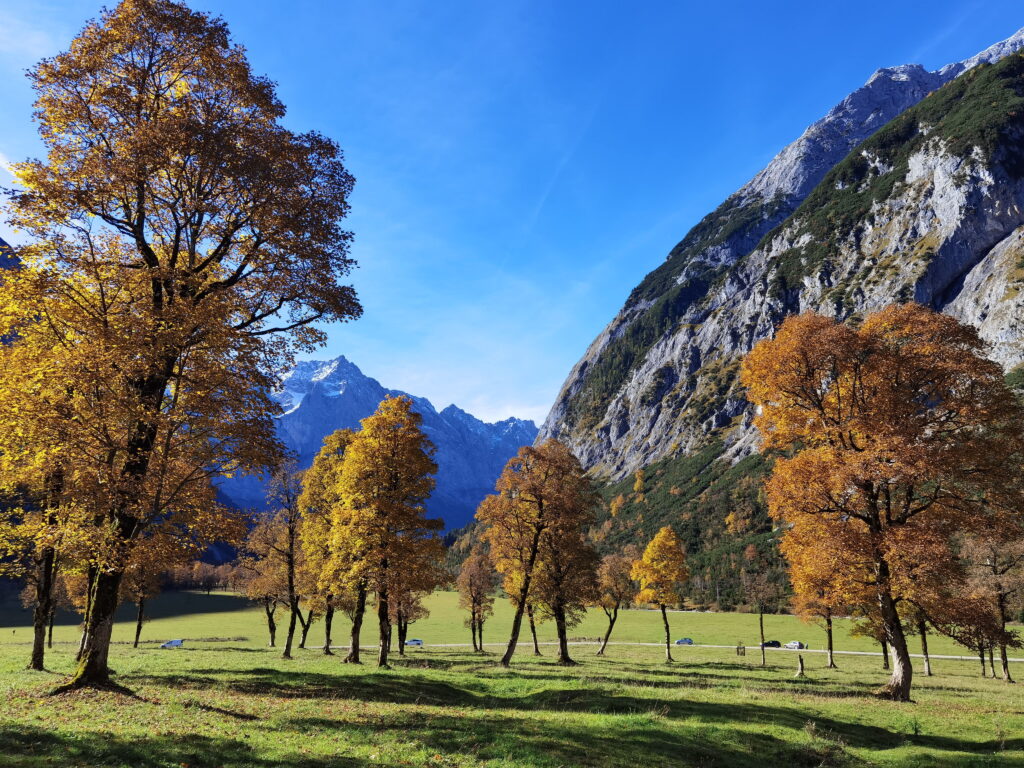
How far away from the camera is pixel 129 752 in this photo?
932cm

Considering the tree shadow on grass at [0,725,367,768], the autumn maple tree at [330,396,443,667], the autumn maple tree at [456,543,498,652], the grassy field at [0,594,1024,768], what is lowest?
the autumn maple tree at [456,543,498,652]

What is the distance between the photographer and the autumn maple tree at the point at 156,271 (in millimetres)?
13805

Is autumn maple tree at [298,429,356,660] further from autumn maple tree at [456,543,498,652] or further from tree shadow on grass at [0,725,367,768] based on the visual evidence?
tree shadow on grass at [0,725,367,768]

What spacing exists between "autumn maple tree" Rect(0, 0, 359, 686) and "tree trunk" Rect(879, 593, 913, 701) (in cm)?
2488

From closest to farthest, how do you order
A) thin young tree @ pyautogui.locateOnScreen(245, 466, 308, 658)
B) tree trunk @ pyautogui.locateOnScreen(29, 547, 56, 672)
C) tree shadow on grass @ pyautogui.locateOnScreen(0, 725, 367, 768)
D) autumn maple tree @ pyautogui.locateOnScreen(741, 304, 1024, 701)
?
tree shadow on grass @ pyautogui.locateOnScreen(0, 725, 367, 768), autumn maple tree @ pyautogui.locateOnScreen(741, 304, 1024, 701), tree trunk @ pyautogui.locateOnScreen(29, 547, 56, 672), thin young tree @ pyautogui.locateOnScreen(245, 466, 308, 658)

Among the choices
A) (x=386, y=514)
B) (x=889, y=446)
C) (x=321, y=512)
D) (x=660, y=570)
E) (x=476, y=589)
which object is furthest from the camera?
(x=476, y=589)

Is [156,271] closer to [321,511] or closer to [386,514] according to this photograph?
[386,514]

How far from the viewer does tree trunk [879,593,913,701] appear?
21562 mm

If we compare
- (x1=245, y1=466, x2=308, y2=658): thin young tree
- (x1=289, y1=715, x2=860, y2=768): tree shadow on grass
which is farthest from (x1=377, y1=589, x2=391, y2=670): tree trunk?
(x1=289, y1=715, x2=860, y2=768): tree shadow on grass

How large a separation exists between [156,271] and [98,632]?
33.9ft

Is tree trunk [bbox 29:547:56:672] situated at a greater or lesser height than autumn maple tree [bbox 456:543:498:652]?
greater

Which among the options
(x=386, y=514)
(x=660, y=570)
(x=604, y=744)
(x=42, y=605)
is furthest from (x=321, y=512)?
(x=660, y=570)

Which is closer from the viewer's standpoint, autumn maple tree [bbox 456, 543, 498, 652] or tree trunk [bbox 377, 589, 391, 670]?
tree trunk [bbox 377, 589, 391, 670]

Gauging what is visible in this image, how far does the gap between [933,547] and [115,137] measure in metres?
30.4
